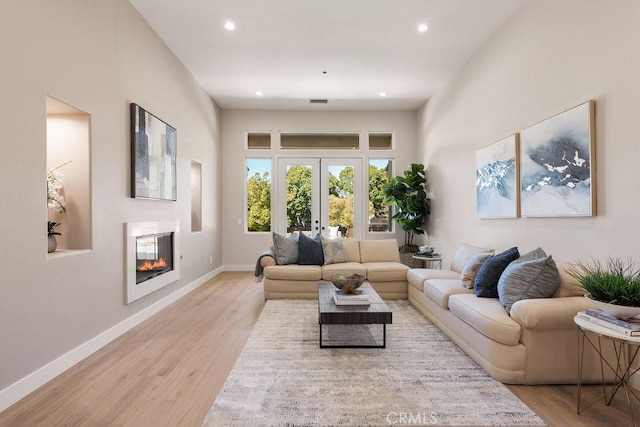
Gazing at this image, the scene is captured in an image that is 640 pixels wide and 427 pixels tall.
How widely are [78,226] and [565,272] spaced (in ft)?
13.3

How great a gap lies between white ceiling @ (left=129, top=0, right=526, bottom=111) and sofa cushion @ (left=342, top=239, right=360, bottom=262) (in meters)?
2.67

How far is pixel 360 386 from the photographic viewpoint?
92.6 inches

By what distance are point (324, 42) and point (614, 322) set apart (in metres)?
4.07

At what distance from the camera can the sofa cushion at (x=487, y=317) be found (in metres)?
2.37

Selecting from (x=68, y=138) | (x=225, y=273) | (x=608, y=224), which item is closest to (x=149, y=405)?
(x=68, y=138)

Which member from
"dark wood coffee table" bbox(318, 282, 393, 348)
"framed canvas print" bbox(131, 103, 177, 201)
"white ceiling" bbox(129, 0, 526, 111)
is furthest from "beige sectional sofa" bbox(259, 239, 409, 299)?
"white ceiling" bbox(129, 0, 526, 111)

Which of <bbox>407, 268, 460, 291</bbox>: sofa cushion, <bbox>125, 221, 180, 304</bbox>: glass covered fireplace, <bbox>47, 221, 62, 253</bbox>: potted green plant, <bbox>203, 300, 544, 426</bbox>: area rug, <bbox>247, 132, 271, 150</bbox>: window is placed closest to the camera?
<bbox>203, 300, 544, 426</bbox>: area rug

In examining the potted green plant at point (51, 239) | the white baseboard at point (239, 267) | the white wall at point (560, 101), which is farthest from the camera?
the white baseboard at point (239, 267)

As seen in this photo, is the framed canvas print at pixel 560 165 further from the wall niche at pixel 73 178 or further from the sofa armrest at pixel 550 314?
the wall niche at pixel 73 178

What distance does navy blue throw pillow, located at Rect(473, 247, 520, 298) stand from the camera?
3045mm

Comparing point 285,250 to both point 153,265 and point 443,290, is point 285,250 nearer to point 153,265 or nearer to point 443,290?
point 153,265

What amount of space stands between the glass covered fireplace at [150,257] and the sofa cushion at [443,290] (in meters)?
3.17

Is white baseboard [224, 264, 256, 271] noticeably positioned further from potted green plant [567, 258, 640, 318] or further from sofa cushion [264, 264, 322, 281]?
potted green plant [567, 258, 640, 318]

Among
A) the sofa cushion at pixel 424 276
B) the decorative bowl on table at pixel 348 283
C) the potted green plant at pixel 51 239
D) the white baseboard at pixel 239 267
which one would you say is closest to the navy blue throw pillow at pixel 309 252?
the sofa cushion at pixel 424 276
